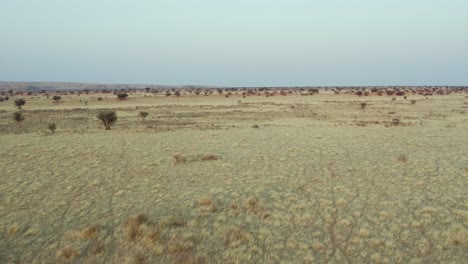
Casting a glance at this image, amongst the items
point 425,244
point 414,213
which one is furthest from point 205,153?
point 425,244

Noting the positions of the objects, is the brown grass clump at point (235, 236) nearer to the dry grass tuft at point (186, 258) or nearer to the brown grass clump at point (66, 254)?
the dry grass tuft at point (186, 258)

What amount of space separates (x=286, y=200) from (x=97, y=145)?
15137mm

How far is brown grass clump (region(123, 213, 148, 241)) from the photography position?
10883 mm

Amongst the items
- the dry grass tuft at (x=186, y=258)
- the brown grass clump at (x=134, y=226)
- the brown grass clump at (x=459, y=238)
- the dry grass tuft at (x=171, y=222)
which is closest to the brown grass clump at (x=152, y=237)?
the brown grass clump at (x=134, y=226)

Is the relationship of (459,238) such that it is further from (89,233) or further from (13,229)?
(13,229)

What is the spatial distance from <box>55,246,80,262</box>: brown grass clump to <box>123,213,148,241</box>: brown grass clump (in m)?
1.39

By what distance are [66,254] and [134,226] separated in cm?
196

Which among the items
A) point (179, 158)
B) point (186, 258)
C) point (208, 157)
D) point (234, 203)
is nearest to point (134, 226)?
point (186, 258)

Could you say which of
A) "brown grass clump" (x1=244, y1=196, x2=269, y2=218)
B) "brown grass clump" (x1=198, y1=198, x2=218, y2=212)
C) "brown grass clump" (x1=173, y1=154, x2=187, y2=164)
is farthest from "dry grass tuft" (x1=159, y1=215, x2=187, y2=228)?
"brown grass clump" (x1=173, y1=154, x2=187, y2=164)

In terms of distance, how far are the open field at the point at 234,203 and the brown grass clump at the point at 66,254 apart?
0.03 metres

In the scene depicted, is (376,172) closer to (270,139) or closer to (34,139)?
(270,139)

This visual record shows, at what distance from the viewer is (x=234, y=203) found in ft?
44.2

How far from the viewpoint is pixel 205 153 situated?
22.4 meters

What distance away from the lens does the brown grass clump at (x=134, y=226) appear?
35.7 feet
